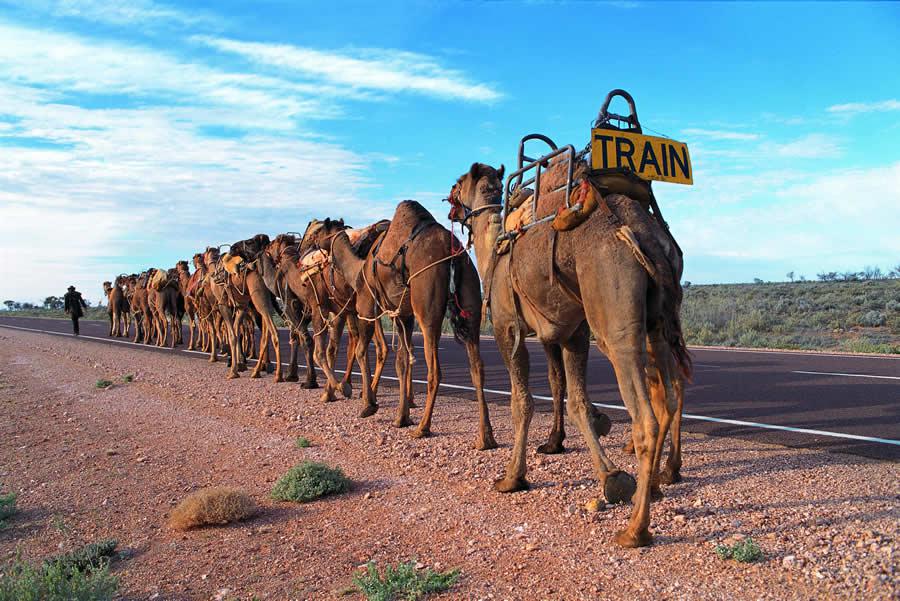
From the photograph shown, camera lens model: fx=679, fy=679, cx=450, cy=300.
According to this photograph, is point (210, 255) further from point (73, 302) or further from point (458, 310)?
point (73, 302)

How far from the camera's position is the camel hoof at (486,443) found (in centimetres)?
754

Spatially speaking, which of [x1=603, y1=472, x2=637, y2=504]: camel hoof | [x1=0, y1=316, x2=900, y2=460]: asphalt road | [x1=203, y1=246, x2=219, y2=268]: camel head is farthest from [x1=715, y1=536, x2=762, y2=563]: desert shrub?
[x1=203, y1=246, x2=219, y2=268]: camel head

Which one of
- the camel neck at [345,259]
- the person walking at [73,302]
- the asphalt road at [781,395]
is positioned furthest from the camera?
the person walking at [73,302]

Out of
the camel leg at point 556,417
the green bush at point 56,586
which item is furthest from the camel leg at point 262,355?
the green bush at point 56,586

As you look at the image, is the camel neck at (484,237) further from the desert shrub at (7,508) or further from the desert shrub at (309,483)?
the desert shrub at (7,508)

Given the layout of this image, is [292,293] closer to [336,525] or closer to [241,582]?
[336,525]

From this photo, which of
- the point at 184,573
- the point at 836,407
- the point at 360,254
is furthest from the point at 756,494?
the point at 360,254

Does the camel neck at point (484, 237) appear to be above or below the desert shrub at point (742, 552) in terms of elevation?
above

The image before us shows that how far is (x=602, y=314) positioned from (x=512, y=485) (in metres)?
2.00

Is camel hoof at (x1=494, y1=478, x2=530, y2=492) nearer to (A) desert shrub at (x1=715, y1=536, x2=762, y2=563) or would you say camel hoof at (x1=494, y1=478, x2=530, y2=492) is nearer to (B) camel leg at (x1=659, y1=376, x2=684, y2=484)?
(B) camel leg at (x1=659, y1=376, x2=684, y2=484)

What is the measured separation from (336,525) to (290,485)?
0.85 m

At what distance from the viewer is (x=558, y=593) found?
3967mm

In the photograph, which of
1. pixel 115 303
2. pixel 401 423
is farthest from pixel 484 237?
pixel 115 303

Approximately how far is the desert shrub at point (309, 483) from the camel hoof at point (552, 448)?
2.15 meters
